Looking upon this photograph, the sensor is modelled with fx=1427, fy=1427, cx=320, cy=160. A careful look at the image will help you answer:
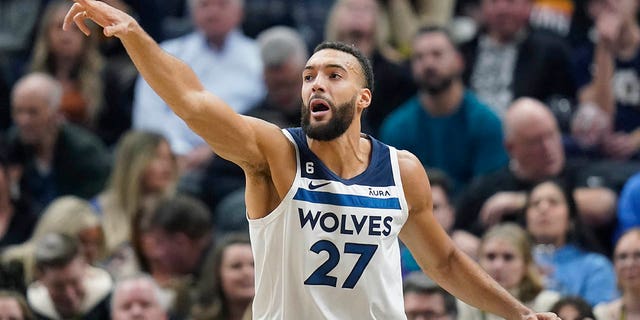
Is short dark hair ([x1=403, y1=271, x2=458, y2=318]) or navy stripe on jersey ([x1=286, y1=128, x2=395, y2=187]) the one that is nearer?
navy stripe on jersey ([x1=286, y1=128, x2=395, y2=187])

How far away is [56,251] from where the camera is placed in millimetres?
8820

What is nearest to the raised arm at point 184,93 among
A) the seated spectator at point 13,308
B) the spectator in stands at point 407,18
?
the seated spectator at point 13,308

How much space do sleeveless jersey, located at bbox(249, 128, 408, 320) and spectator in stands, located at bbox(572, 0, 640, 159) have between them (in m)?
4.64

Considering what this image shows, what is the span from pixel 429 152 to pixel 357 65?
4.43m

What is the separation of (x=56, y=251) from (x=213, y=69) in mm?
2857

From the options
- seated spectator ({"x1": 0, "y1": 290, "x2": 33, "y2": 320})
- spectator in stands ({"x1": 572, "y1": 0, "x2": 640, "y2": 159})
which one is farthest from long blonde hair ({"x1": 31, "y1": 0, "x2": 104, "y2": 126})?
spectator in stands ({"x1": 572, "y1": 0, "x2": 640, "y2": 159})

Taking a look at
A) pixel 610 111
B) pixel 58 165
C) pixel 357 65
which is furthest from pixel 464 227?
pixel 357 65

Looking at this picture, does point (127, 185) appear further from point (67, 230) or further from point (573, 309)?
point (573, 309)

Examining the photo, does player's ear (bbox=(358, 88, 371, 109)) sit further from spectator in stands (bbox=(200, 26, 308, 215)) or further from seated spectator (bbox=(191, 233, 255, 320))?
spectator in stands (bbox=(200, 26, 308, 215))

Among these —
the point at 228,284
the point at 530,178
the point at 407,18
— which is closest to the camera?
the point at 228,284

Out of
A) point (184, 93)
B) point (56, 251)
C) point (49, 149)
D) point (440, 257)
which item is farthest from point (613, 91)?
point (184, 93)

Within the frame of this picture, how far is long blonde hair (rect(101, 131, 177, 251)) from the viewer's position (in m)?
9.84

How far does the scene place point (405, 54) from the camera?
11.6 m

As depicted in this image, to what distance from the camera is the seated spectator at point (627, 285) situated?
8172mm
